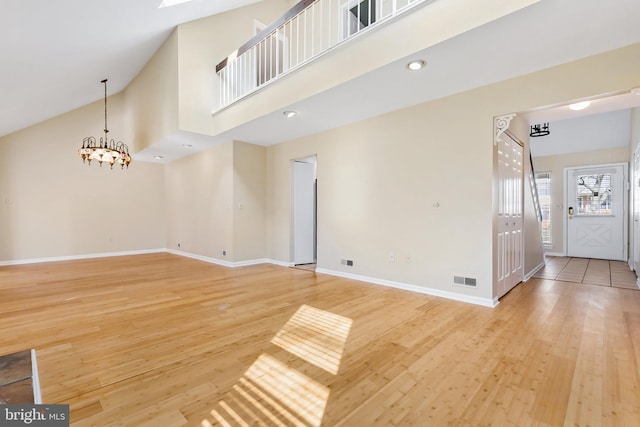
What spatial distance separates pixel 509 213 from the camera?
386 centimetres

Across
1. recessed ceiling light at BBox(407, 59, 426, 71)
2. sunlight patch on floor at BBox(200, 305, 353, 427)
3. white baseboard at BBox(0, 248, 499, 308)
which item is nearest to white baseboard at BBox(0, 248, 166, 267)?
white baseboard at BBox(0, 248, 499, 308)

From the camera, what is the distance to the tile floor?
172 inches

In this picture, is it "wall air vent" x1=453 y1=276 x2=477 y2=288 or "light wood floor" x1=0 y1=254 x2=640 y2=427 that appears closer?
"light wood floor" x1=0 y1=254 x2=640 y2=427

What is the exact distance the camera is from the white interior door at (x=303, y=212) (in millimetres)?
5946

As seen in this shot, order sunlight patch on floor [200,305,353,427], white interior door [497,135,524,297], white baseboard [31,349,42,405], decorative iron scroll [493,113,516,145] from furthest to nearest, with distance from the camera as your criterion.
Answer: white interior door [497,135,524,297]
decorative iron scroll [493,113,516,145]
white baseboard [31,349,42,405]
sunlight patch on floor [200,305,353,427]

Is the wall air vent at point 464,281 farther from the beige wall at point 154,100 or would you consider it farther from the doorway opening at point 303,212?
the beige wall at point 154,100

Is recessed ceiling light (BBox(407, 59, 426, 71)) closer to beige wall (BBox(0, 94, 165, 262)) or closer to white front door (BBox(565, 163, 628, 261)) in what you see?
white front door (BBox(565, 163, 628, 261))

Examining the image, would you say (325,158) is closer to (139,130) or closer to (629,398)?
(629,398)

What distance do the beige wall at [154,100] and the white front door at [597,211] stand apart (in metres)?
9.20

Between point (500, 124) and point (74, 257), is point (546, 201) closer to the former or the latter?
point (500, 124)

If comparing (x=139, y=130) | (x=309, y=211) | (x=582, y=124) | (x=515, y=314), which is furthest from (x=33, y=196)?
(x=582, y=124)

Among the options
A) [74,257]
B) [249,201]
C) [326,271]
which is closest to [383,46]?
[326,271]

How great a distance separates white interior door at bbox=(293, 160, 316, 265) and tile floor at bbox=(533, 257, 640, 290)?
4274 mm

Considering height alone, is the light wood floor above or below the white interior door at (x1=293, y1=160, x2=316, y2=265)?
below
